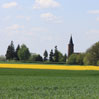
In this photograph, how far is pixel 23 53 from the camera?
151 m

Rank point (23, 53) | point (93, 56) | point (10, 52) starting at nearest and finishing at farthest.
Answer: point (93, 56)
point (23, 53)
point (10, 52)

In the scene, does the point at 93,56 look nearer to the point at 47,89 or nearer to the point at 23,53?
the point at 47,89

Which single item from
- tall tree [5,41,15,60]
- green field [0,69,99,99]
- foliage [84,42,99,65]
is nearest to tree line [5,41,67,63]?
tall tree [5,41,15,60]

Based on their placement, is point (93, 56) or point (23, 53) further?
point (23, 53)

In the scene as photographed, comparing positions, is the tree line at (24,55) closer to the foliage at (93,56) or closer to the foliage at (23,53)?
the foliage at (23,53)

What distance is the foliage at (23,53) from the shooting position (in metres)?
151

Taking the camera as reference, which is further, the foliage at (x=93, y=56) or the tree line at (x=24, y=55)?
Result: the tree line at (x=24, y=55)

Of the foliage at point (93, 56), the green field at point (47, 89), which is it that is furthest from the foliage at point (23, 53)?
the green field at point (47, 89)

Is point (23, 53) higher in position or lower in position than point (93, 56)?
higher

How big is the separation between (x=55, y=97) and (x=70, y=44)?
16173cm

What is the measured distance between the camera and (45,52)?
173500 millimetres

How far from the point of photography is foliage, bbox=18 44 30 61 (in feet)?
496

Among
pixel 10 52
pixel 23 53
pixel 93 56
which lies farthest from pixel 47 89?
pixel 10 52

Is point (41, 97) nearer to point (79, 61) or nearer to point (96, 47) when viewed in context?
point (96, 47)
